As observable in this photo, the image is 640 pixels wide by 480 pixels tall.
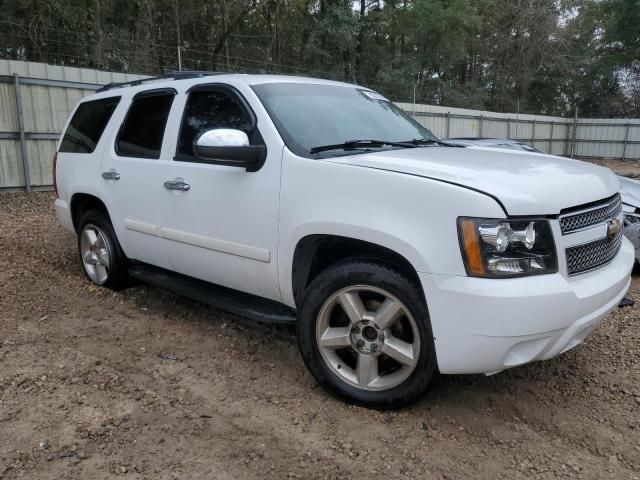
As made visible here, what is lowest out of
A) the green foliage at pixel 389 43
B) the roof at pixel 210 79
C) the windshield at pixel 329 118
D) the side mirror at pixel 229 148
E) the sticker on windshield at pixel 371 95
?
the side mirror at pixel 229 148

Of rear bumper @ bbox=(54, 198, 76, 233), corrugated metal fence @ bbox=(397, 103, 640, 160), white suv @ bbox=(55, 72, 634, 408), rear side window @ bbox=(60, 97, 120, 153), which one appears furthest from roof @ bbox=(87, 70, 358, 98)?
corrugated metal fence @ bbox=(397, 103, 640, 160)

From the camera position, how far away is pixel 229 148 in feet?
10.1

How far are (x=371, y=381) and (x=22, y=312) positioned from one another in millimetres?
3092

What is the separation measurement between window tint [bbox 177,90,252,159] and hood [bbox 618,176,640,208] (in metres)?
4.14

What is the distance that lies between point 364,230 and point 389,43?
31235 mm

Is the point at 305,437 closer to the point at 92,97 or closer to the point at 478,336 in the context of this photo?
the point at 478,336

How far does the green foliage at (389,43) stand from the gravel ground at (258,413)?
1270 centimetres

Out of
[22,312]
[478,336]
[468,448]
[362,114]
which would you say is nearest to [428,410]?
[468,448]

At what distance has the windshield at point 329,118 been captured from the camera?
3254mm

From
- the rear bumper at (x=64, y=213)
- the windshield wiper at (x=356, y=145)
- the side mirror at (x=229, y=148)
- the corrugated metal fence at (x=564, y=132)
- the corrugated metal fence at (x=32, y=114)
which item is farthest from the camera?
the corrugated metal fence at (x=564, y=132)

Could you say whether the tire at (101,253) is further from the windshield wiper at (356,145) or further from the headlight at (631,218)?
the headlight at (631,218)

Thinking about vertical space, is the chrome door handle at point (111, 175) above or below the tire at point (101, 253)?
above

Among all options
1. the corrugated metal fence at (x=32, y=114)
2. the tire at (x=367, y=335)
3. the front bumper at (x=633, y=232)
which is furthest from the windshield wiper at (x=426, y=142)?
the corrugated metal fence at (x=32, y=114)

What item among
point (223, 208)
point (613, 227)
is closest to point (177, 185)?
point (223, 208)
